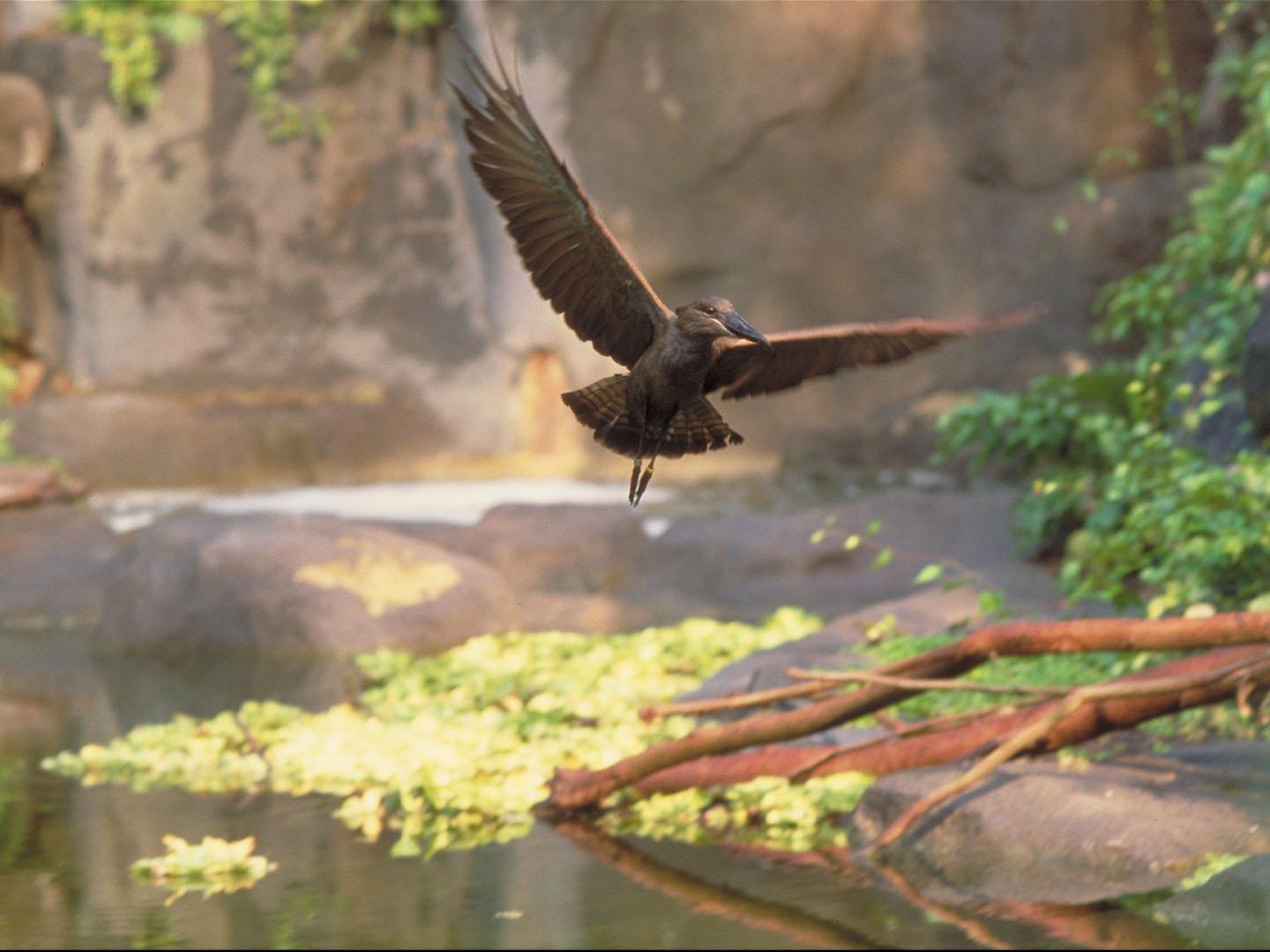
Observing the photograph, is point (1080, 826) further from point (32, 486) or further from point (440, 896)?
point (32, 486)

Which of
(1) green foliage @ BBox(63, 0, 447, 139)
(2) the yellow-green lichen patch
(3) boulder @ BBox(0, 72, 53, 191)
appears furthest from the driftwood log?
(3) boulder @ BBox(0, 72, 53, 191)

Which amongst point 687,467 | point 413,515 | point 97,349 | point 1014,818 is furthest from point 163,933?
point 97,349

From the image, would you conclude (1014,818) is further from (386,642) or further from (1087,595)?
(386,642)

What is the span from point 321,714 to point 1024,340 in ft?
21.2

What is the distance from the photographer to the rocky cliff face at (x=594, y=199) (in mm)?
10969

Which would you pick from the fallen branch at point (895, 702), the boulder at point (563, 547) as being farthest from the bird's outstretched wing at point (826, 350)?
the boulder at point (563, 547)

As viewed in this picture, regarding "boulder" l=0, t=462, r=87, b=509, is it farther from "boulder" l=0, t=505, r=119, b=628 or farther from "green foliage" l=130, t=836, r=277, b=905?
"green foliage" l=130, t=836, r=277, b=905

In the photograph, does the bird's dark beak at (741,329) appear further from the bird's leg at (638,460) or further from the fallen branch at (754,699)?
the fallen branch at (754,699)

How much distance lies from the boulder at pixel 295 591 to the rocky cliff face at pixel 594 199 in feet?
11.4

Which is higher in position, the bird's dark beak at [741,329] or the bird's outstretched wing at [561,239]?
the bird's outstretched wing at [561,239]

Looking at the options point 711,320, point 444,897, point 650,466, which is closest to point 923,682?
point 444,897

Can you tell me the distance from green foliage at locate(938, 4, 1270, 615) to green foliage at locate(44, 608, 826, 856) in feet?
4.32

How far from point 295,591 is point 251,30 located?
18.8 ft

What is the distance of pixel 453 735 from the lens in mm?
5660
